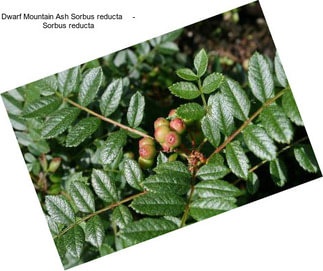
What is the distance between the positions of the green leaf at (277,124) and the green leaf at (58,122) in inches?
34.5

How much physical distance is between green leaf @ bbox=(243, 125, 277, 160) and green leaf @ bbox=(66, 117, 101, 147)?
709mm

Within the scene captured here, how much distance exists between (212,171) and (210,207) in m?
0.17

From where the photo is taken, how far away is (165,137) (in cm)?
173

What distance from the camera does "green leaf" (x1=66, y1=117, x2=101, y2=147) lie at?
5.70 feet

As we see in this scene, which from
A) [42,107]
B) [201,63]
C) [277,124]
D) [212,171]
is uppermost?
[42,107]

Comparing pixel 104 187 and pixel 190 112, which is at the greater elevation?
pixel 190 112

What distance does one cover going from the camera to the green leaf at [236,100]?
1589mm

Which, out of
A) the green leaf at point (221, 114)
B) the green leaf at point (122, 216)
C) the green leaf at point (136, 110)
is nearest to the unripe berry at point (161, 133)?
the green leaf at point (136, 110)

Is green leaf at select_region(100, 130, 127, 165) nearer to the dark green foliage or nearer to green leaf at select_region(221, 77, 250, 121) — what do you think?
the dark green foliage

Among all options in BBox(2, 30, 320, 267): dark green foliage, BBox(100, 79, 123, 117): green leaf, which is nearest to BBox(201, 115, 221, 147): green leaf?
BBox(2, 30, 320, 267): dark green foliage

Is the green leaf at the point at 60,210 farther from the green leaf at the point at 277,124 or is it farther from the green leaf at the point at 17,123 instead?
the green leaf at the point at 277,124

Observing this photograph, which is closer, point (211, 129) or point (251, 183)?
point (211, 129)

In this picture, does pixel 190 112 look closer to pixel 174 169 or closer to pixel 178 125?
pixel 178 125

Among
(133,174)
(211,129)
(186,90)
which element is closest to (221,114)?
(211,129)
